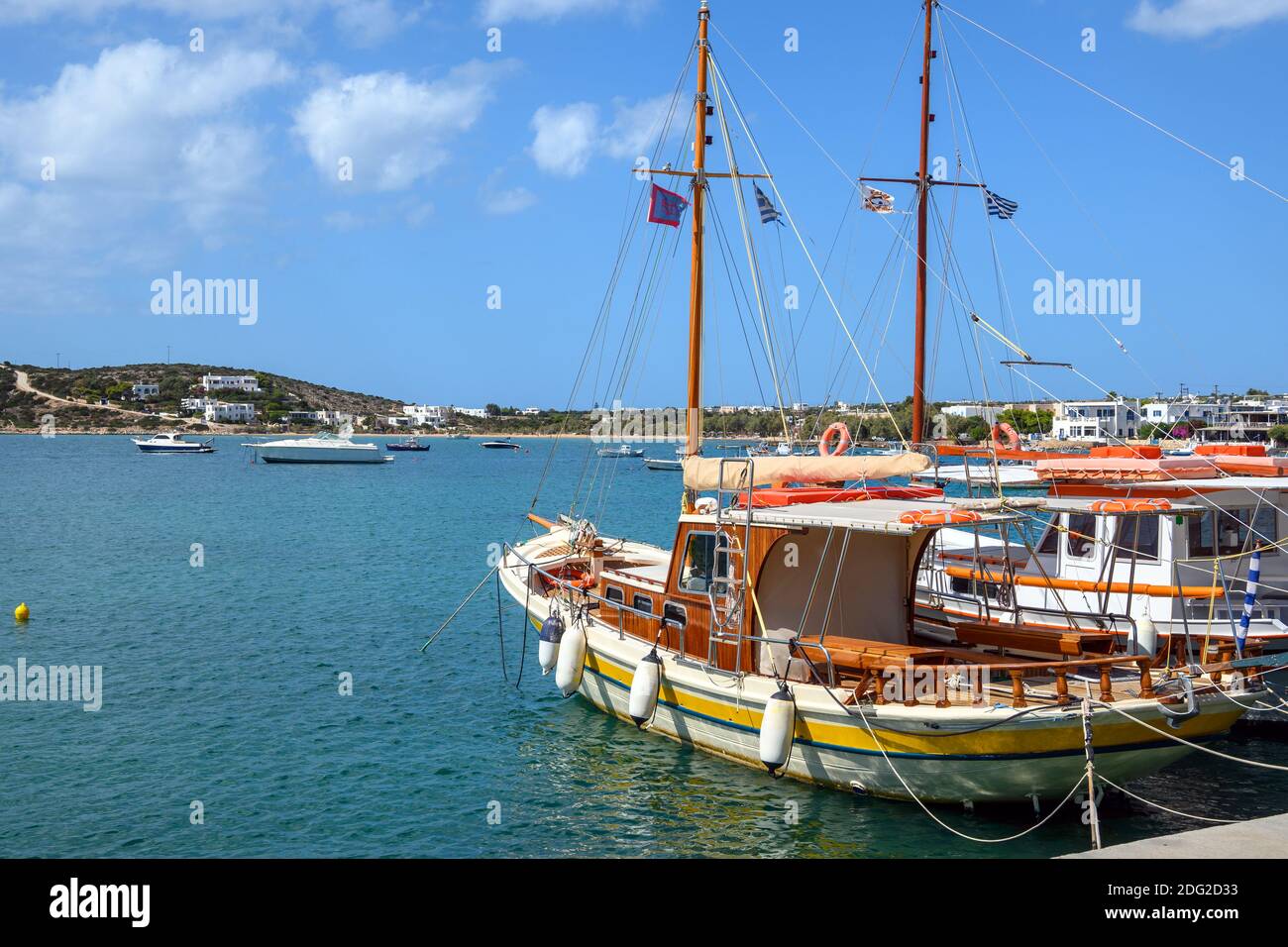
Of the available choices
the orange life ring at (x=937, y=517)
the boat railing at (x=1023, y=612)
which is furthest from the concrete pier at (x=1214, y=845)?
the boat railing at (x=1023, y=612)

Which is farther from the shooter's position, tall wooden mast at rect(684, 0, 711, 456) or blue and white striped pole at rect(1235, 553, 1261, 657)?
tall wooden mast at rect(684, 0, 711, 456)

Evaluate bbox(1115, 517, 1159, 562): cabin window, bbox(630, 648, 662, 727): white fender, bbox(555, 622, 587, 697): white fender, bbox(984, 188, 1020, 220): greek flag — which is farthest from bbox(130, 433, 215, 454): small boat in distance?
bbox(1115, 517, 1159, 562): cabin window

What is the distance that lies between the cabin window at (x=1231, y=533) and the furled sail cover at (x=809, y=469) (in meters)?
6.49

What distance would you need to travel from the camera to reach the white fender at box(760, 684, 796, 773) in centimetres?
1408

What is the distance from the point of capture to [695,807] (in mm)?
14945

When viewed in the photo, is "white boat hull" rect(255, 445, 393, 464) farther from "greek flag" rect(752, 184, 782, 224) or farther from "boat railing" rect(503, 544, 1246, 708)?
"boat railing" rect(503, 544, 1246, 708)

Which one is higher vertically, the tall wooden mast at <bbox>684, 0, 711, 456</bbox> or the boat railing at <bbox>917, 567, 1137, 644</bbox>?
the tall wooden mast at <bbox>684, 0, 711, 456</bbox>

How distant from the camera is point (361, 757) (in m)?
17.3

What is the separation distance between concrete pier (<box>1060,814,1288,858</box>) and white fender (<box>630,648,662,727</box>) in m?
7.88

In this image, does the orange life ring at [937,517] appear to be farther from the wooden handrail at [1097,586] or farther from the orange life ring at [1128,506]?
the wooden handrail at [1097,586]

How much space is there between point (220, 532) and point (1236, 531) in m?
43.9
